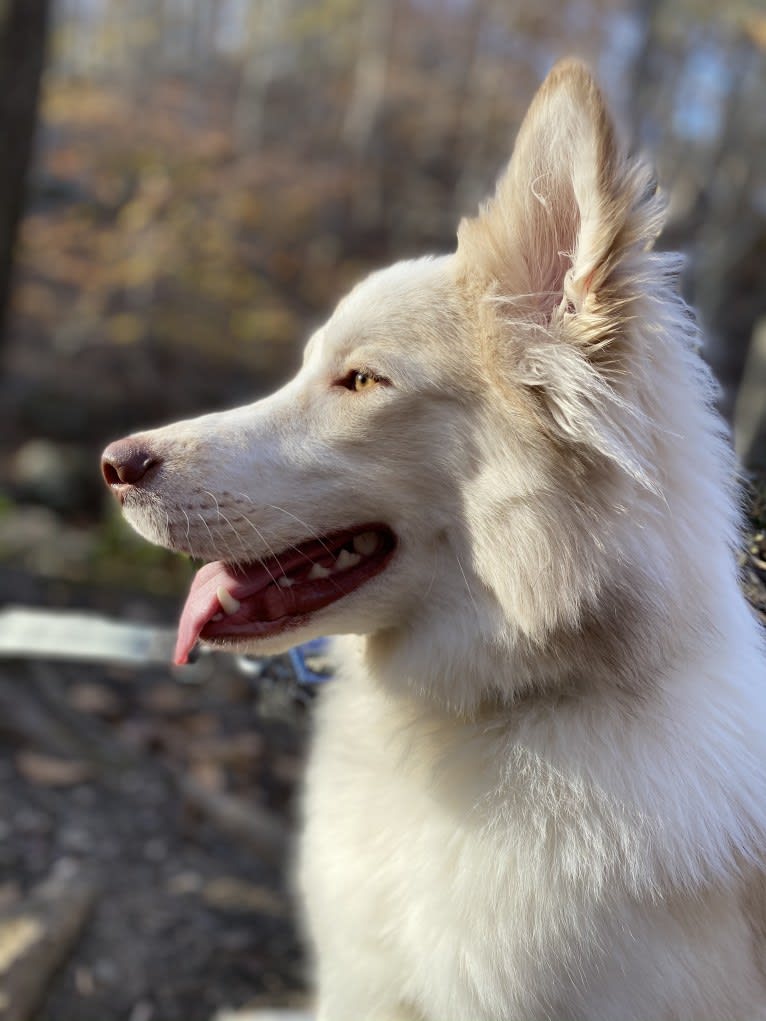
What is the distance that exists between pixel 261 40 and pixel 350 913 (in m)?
24.5

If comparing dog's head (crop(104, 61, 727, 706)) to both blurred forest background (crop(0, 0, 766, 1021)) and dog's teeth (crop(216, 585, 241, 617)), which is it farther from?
blurred forest background (crop(0, 0, 766, 1021))

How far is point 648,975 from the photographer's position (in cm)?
172

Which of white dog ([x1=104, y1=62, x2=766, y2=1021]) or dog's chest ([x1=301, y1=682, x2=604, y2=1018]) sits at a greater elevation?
white dog ([x1=104, y1=62, x2=766, y2=1021])

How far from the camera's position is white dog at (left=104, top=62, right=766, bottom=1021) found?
5.76 ft

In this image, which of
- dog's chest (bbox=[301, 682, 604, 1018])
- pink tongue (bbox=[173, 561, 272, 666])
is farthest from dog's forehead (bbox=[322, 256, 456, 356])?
dog's chest (bbox=[301, 682, 604, 1018])

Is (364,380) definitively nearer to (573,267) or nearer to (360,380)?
(360,380)

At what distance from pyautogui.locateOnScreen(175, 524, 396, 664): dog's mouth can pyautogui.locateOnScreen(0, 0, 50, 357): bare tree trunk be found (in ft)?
18.4

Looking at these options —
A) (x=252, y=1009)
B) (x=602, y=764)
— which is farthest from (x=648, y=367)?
(x=252, y=1009)

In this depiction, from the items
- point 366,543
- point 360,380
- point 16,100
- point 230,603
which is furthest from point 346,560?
point 16,100

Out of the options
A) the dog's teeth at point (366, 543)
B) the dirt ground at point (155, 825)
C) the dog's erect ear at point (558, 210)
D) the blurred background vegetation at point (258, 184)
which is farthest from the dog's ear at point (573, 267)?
the blurred background vegetation at point (258, 184)

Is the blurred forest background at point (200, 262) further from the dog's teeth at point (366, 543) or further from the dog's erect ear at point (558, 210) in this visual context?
the dog's teeth at point (366, 543)

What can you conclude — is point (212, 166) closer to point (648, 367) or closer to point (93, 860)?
point (93, 860)

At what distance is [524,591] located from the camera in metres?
1.82

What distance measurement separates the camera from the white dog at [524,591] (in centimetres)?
176
